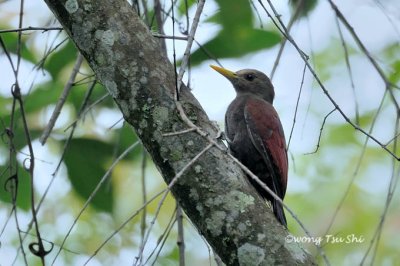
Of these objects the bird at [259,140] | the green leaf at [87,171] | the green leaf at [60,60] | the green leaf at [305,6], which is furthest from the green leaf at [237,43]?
the green leaf at [87,171]

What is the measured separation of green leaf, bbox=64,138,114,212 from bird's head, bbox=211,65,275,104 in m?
1.43

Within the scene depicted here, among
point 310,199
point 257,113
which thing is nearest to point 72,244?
point 310,199

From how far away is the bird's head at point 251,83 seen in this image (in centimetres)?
539

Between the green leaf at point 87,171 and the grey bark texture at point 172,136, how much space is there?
1.47 metres

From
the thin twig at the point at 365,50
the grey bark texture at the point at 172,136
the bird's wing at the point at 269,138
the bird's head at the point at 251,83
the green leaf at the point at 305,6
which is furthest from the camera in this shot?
the bird's head at the point at 251,83

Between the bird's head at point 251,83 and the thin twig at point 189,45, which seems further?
the bird's head at point 251,83

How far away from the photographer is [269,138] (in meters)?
4.57

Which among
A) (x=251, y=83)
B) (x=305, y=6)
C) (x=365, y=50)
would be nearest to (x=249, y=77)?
(x=251, y=83)

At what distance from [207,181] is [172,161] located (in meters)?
0.16

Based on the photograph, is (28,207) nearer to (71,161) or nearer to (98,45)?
(71,161)

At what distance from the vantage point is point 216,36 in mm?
4434

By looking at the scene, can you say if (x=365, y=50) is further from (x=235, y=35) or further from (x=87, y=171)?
(x=87, y=171)

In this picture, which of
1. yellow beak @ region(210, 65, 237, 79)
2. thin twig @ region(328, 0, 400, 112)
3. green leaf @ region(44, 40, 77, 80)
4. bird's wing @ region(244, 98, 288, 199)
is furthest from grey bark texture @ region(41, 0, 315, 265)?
yellow beak @ region(210, 65, 237, 79)

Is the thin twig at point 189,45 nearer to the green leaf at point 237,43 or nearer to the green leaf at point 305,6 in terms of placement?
the green leaf at point 305,6
